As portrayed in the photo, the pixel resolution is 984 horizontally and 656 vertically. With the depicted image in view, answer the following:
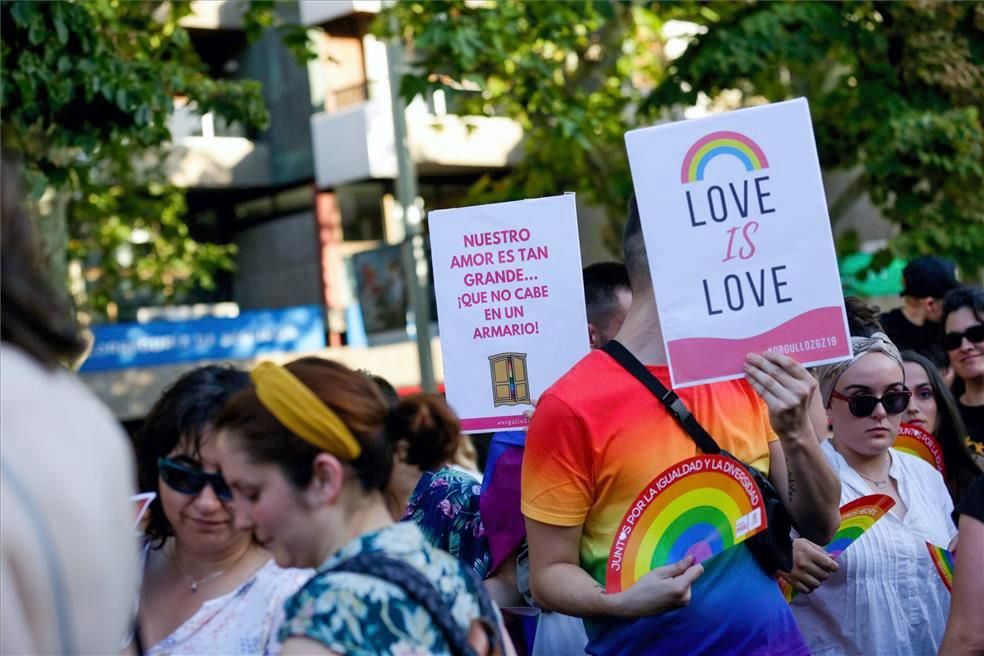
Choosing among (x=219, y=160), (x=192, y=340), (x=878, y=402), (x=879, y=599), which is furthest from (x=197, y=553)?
(x=219, y=160)

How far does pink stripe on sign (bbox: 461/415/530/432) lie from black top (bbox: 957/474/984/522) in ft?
5.31

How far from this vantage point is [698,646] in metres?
3.59

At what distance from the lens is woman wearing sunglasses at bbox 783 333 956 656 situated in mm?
4668

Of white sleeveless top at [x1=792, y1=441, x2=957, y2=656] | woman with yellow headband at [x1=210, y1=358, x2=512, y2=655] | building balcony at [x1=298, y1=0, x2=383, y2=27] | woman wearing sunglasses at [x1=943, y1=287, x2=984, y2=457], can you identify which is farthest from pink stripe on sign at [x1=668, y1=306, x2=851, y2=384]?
building balcony at [x1=298, y1=0, x2=383, y2=27]

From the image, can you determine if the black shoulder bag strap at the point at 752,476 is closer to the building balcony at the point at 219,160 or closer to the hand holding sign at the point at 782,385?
the hand holding sign at the point at 782,385

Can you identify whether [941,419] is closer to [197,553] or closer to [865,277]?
[197,553]

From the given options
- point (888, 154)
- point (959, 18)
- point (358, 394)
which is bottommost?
point (358, 394)

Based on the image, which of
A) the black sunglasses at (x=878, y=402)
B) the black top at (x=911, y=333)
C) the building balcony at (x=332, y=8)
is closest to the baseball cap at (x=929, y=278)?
the black top at (x=911, y=333)

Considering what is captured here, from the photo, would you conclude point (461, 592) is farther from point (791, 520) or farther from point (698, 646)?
point (791, 520)

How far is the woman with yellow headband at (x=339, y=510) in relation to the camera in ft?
7.88

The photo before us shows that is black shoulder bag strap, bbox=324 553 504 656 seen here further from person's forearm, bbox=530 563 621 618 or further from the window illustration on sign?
the window illustration on sign

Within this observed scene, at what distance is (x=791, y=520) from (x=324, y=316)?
859 inches

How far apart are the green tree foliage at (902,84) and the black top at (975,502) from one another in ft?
27.7

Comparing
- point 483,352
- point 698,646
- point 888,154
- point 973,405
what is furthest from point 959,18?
point 698,646
